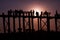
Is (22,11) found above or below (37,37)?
above

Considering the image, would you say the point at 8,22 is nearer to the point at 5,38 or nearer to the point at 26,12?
the point at 5,38

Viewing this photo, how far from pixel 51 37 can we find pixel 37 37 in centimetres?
183

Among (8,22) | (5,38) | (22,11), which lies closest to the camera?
(5,38)

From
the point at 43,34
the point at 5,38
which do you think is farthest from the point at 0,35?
the point at 43,34

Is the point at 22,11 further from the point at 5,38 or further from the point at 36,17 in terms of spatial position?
the point at 5,38

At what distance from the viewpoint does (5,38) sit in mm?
26266

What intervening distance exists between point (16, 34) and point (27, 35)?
4.64ft

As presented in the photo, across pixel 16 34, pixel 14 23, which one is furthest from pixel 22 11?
pixel 16 34

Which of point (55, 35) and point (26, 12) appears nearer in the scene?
point (55, 35)

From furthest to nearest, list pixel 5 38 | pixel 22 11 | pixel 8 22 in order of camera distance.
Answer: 1. pixel 22 11
2. pixel 8 22
3. pixel 5 38

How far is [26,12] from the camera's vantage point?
33.1m

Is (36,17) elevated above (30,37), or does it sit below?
above

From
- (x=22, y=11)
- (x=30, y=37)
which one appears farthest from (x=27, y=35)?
(x=22, y=11)

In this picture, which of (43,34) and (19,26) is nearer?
(43,34)
